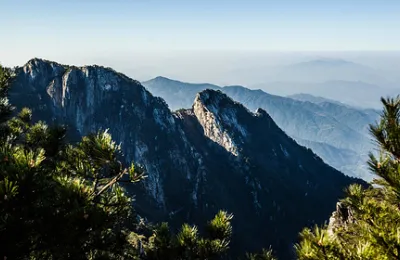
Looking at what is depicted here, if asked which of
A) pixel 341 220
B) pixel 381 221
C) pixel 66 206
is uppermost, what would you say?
pixel 66 206

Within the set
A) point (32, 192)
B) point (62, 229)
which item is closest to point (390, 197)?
point (62, 229)

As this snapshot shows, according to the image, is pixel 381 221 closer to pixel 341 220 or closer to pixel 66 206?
pixel 66 206

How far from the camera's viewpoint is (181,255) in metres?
11.4

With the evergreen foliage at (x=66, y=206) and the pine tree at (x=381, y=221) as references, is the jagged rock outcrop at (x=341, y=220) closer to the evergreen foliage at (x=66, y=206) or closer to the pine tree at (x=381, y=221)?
the pine tree at (x=381, y=221)

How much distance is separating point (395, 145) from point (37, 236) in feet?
29.5

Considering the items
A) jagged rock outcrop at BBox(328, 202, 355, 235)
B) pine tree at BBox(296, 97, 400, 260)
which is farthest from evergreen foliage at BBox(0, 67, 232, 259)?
jagged rock outcrop at BBox(328, 202, 355, 235)

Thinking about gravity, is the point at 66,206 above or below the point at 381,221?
above

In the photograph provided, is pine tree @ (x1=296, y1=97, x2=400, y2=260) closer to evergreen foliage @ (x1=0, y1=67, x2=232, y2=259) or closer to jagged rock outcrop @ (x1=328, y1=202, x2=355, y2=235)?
jagged rock outcrop @ (x1=328, y1=202, x2=355, y2=235)

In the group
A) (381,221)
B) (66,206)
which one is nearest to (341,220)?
(381,221)

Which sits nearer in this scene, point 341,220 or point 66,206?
point 66,206

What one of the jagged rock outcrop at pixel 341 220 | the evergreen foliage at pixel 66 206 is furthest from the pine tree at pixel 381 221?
the evergreen foliage at pixel 66 206

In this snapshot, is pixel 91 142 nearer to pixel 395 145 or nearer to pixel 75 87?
pixel 395 145

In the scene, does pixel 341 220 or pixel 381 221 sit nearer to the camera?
pixel 381 221

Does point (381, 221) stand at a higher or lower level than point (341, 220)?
higher
